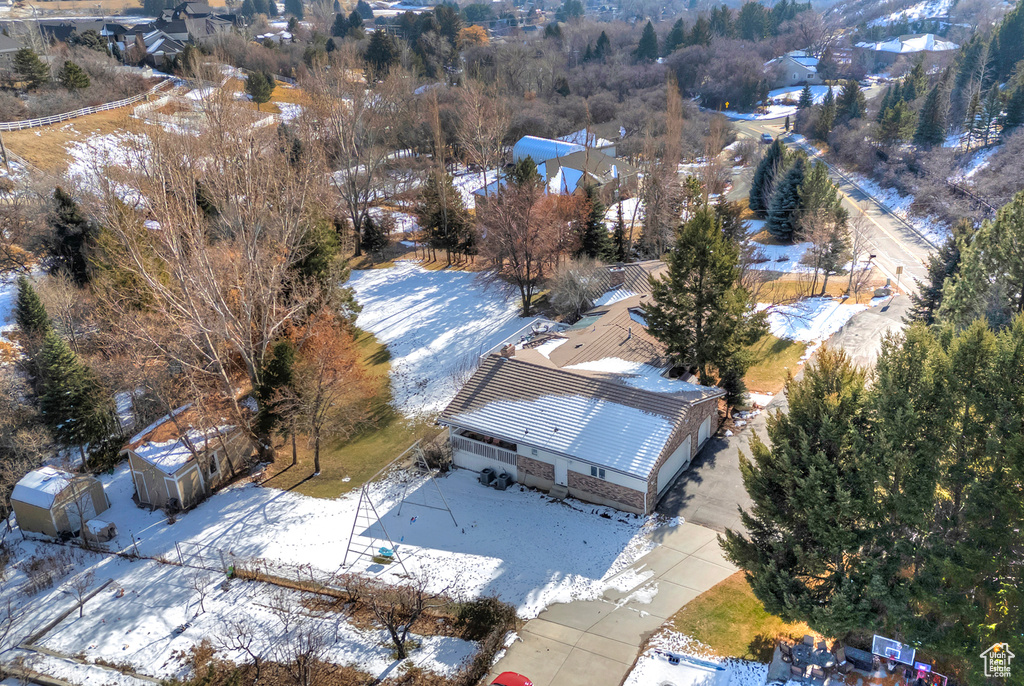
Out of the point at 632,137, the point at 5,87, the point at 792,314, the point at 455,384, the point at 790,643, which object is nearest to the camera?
the point at 790,643

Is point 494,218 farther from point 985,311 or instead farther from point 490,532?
point 985,311

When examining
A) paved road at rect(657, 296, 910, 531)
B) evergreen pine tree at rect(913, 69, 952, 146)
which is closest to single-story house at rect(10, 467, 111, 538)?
paved road at rect(657, 296, 910, 531)

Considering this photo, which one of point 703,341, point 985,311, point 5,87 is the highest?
point 5,87

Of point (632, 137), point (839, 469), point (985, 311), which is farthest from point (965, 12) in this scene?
point (839, 469)

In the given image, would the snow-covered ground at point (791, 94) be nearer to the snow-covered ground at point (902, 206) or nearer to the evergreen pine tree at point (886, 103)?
the evergreen pine tree at point (886, 103)

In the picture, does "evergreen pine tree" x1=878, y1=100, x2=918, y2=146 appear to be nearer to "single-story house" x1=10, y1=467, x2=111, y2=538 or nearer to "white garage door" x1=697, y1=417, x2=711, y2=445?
"white garage door" x1=697, y1=417, x2=711, y2=445

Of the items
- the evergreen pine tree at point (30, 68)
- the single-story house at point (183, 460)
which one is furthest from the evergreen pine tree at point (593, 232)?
the evergreen pine tree at point (30, 68)

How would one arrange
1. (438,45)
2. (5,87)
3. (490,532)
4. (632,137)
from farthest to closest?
(438,45), (632,137), (5,87), (490,532)
